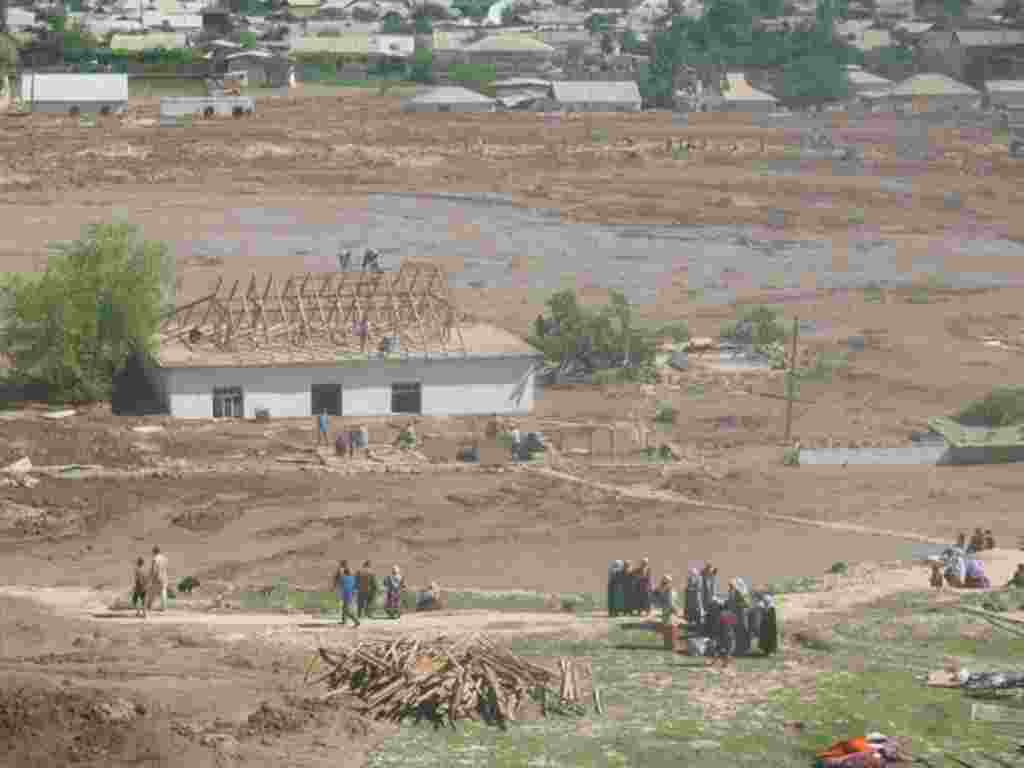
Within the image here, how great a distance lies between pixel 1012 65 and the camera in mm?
134500

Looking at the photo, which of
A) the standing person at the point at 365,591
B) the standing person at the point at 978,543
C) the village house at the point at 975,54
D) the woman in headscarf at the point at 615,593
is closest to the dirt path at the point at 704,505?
the standing person at the point at 978,543

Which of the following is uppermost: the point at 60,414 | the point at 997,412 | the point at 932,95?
the point at 997,412

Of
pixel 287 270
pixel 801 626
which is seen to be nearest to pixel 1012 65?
pixel 287 270

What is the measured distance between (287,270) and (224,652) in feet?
116

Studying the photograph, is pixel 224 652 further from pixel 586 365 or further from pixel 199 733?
pixel 586 365

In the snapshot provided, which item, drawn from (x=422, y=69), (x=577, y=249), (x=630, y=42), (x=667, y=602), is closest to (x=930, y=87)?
(x=630, y=42)

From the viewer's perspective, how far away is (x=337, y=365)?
139 ft

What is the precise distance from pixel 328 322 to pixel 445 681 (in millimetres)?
22192

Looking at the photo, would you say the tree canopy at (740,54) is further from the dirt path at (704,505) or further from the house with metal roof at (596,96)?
the dirt path at (704,505)

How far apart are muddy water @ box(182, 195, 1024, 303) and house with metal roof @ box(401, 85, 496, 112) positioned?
31961mm

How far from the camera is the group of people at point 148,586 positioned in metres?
26.7

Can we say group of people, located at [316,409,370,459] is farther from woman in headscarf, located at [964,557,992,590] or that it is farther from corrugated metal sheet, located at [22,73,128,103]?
corrugated metal sheet, located at [22,73,128,103]

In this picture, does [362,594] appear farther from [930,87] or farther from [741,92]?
[930,87]

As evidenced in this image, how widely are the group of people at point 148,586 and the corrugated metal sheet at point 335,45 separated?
106 m
